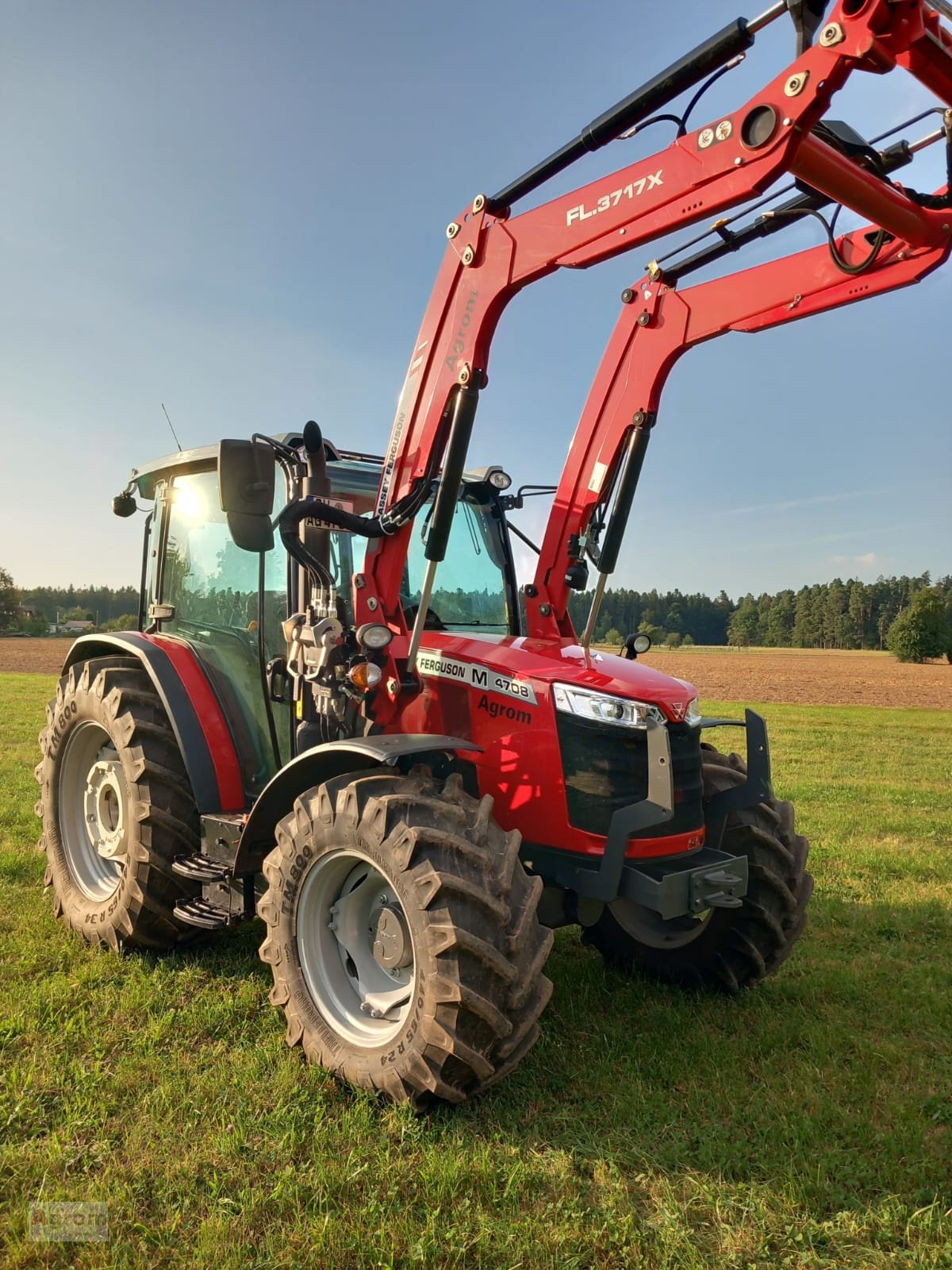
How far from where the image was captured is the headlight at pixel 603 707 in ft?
10.9

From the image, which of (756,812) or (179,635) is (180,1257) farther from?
(179,635)

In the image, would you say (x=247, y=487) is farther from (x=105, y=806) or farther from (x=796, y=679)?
(x=796, y=679)

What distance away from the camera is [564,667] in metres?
3.55

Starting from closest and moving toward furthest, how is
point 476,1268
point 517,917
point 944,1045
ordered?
point 476,1268, point 517,917, point 944,1045

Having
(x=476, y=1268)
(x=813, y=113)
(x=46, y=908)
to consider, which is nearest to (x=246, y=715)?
(x=46, y=908)

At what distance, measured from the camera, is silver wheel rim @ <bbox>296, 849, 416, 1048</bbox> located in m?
3.22

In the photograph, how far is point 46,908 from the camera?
194 inches

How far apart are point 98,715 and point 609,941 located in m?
2.85

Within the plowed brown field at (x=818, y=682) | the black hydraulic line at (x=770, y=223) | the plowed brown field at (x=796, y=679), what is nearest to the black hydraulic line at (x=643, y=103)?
the black hydraulic line at (x=770, y=223)

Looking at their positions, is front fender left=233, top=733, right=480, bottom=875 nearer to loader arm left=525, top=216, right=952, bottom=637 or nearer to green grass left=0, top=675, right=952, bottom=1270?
green grass left=0, top=675, right=952, bottom=1270

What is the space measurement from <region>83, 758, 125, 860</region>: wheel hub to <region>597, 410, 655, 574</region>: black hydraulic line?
286 cm

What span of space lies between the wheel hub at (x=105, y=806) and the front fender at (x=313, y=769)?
3.81 feet

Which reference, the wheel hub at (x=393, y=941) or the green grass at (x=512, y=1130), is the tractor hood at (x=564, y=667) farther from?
the green grass at (x=512, y=1130)

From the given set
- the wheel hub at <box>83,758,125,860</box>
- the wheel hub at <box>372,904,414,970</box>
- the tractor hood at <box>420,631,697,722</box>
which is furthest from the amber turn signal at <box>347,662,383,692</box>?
the wheel hub at <box>83,758,125,860</box>
